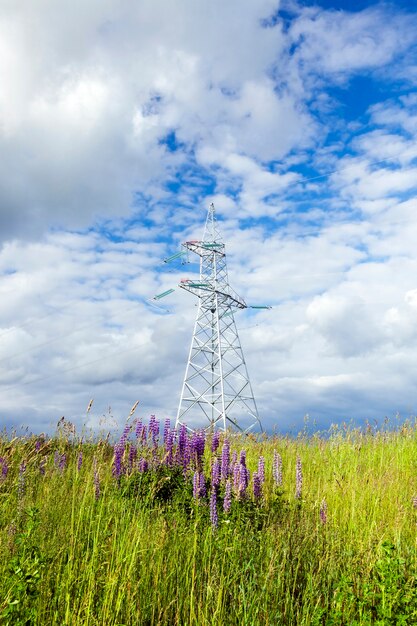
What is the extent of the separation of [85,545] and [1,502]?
1.99 m

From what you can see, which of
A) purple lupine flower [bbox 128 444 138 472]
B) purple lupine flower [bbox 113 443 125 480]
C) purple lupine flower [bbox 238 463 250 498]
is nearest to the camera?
purple lupine flower [bbox 238 463 250 498]

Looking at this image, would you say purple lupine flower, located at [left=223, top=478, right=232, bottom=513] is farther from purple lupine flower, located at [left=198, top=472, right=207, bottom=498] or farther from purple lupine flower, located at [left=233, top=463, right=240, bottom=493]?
purple lupine flower, located at [left=198, top=472, right=207, bottom=498]

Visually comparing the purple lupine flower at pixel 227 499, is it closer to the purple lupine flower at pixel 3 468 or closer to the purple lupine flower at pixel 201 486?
the purple lupine flower at pixel 201 486

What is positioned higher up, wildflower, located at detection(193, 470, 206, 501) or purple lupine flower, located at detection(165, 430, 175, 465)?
purple lupine flower, located at detection(165, 430, 175, 465)

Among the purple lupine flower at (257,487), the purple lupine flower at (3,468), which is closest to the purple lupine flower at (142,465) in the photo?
the purple lupine flower at (257,487)

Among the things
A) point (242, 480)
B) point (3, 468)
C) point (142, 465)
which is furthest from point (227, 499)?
point (3, 468)

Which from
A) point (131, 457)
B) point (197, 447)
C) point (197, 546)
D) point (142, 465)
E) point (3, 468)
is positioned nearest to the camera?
point (197, 546)

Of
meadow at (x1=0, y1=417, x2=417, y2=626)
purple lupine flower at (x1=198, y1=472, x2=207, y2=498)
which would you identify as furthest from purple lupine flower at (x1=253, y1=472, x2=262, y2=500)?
purple lupine flower at (x1=198, y1=472, x2=207, y2=498)

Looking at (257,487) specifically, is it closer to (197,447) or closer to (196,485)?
(196,485)

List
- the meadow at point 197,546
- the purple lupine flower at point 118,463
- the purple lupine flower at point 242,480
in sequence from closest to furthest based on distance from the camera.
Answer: the meadow at point 197,546 → the purple lupine flower at point 242,480 → the purple lupine flower at point 118,463

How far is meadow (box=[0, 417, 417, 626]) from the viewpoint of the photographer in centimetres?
325

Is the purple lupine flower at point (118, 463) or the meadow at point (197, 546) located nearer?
the meadow at point (197, 546)

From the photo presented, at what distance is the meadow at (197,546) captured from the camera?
10.6ft

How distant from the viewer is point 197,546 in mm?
4340
